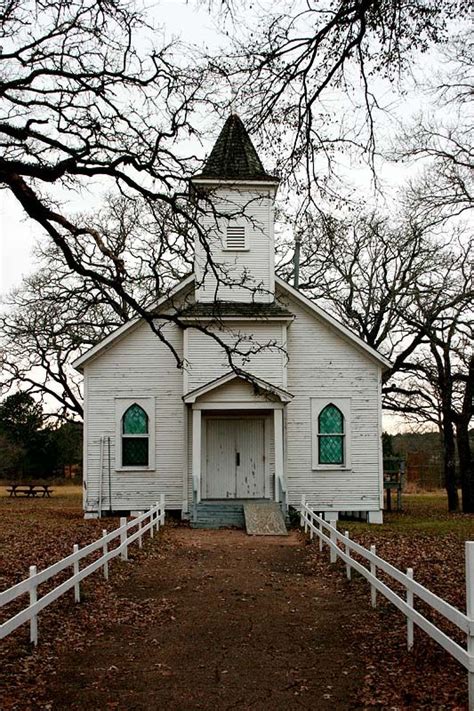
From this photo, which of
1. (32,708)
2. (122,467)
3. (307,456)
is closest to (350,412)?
(307,456)

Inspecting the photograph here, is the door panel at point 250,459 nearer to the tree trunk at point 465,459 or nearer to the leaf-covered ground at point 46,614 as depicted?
the leaf-covered ground at point 46,614

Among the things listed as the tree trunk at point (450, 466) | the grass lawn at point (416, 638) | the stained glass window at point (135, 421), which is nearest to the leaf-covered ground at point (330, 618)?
the grass lawn at point (416, 638)

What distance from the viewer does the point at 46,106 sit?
1175cm

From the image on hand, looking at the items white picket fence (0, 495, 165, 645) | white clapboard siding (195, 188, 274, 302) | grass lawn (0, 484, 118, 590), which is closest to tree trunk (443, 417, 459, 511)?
white clapboard siding (195, 188, 274, 302)

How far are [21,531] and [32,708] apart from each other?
562 inches

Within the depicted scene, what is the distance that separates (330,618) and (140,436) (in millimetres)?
14418

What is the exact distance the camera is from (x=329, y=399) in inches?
977

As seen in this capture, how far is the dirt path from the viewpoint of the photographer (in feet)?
24.5

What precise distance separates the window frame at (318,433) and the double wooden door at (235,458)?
1.45 meters

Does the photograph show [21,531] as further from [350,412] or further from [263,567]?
[350,412]

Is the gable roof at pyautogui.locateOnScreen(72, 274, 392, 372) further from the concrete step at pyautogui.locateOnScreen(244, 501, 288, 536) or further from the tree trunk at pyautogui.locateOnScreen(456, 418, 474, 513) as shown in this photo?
the tree trunk at pyautogui.locateOnScreen(456, 418, 474, 513)

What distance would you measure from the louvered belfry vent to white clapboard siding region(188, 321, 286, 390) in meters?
2.39

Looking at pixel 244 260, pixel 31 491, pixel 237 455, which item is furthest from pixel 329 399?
pixel 31 491

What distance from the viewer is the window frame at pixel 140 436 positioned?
24531 mm
